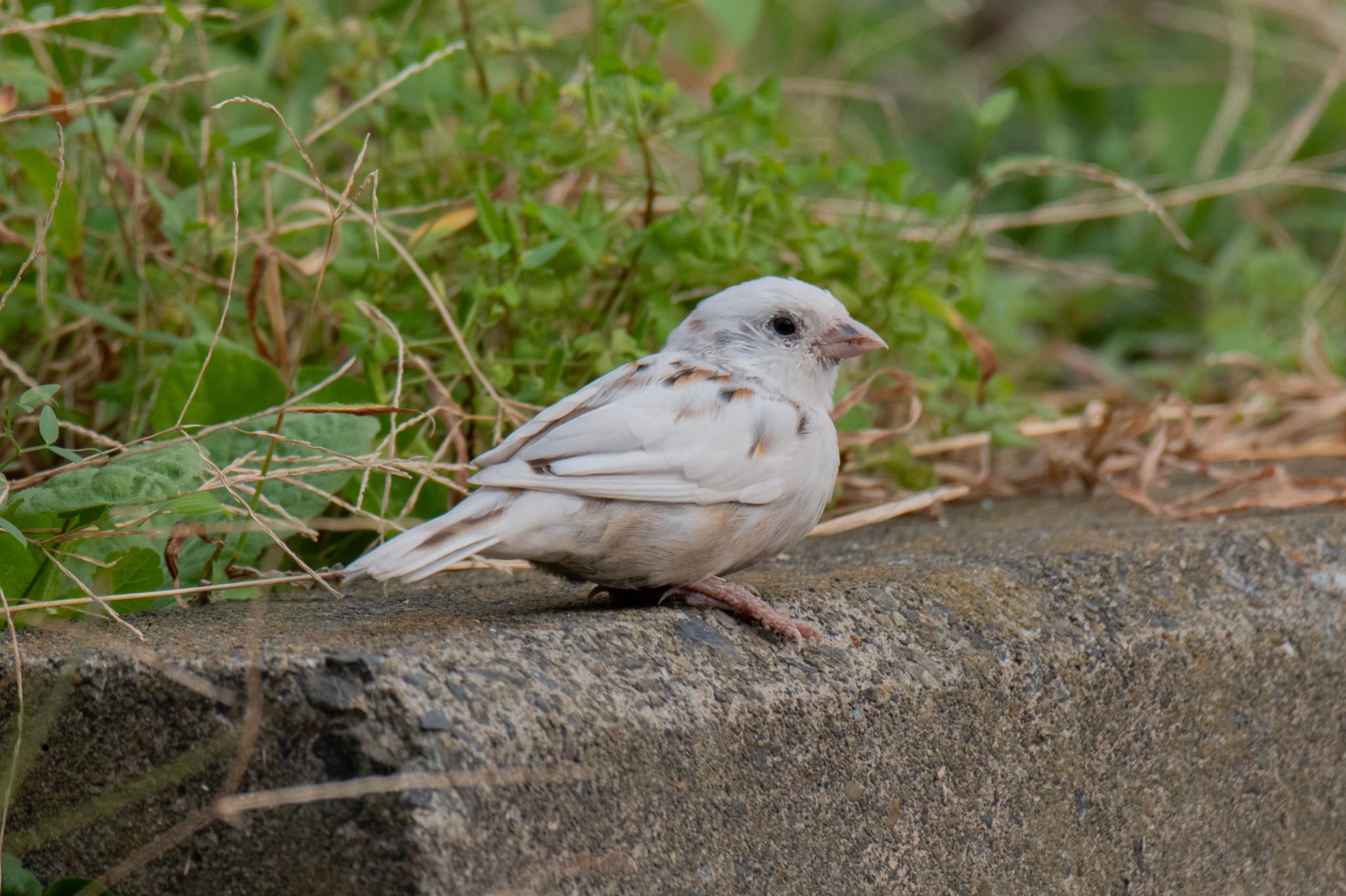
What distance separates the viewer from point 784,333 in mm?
2486

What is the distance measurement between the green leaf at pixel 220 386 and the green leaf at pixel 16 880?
951 mm

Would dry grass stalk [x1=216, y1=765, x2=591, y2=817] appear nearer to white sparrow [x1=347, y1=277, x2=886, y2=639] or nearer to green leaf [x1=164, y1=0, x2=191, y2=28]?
white sparrow [x1=347, y1=277, x2=886, y2=639]

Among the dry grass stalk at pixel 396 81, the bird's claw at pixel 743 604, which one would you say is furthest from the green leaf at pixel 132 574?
the dry grass stalk at pixel 396 81

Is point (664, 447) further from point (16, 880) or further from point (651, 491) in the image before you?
point (16, 880)

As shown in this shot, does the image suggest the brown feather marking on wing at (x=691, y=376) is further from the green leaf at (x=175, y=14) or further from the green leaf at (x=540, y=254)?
the green leaf at (x=175, y=14)

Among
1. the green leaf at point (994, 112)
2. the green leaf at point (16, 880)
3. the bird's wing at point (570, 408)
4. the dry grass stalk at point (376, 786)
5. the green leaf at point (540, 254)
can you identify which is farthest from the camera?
the green leaf at point (994, 112)

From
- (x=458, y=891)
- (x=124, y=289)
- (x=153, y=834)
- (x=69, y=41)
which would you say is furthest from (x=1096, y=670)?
(x=69, y=41)

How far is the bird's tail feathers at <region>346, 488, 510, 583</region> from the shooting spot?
1863mm

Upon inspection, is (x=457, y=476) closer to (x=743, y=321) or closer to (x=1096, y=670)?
(x=743, y=321)

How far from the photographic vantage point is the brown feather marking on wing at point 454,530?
1931 mm

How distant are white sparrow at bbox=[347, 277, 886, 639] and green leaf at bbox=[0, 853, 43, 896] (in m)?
0.56

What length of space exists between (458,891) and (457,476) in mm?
1252

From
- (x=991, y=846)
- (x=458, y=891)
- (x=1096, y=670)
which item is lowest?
(x=991, y=846)

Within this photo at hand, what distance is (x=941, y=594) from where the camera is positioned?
2.28 meters
